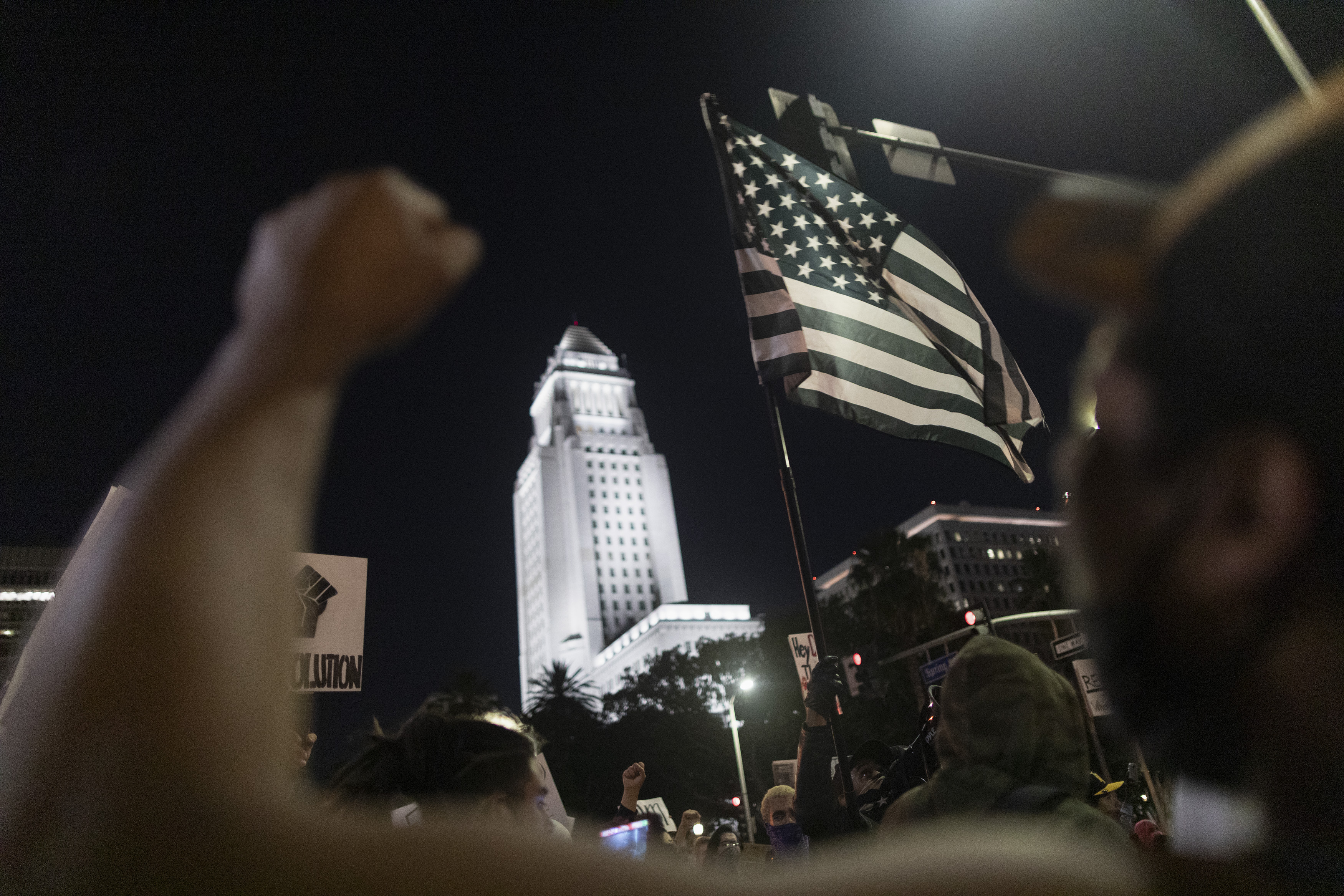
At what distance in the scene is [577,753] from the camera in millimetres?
A: 57188

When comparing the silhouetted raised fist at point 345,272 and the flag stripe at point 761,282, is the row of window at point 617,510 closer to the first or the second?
the flag stripe at point 761,282

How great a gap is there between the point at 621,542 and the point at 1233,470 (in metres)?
106

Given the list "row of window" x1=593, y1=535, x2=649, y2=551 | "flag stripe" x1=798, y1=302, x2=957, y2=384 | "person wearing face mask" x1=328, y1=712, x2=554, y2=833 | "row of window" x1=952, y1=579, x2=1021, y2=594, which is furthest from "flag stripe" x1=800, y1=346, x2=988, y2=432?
"row of window" x1=952, y1=579, x2=1021, y2=594

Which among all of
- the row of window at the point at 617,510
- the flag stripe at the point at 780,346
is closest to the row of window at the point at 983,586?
the row of window at the point at 617,510

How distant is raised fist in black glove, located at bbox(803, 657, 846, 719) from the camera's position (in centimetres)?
523

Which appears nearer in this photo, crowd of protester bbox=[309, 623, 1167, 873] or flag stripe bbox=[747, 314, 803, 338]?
crowd of protester bbox=[309, 623, 1167, 873]

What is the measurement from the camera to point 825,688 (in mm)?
5352

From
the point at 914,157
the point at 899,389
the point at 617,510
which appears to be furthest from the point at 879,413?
the point at 617,510

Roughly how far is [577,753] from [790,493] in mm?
55813

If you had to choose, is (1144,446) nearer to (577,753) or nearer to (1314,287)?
(1314,287)

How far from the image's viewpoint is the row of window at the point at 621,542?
10356 centimetres

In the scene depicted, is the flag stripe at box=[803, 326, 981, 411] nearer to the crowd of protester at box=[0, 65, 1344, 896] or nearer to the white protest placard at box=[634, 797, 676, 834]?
the white protest placard at box=[634, 797, 676, 834]

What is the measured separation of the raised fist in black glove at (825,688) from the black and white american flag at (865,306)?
114 inches

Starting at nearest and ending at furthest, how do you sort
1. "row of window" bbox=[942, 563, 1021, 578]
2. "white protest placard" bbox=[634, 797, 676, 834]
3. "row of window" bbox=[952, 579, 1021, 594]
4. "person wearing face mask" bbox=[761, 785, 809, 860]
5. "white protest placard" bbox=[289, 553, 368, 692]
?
1. "person wearing face mask" bbox=[761, 785, 809, 860]
2. "white protest placard" bbox=[289, 553, 368, 692]
3. "white protest placard" bbox=[634, 797, 676, 834]
4. "row of window" bbox=[952, 579, 1021, 594]
5. "row of window" bbox=[942, 563, 1021, 578]
